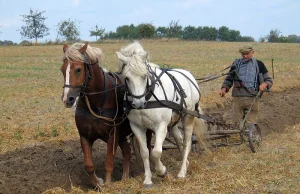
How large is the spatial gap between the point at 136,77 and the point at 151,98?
0.45 metres

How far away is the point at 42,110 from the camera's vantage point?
1325 cm

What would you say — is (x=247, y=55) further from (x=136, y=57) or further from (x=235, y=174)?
(x=136, y=57)

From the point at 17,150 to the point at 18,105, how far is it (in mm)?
5663

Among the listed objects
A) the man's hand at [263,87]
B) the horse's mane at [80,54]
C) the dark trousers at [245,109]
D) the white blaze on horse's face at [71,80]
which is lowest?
the dark trousers at [245,109]

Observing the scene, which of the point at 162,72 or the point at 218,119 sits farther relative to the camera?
the point at 218,119

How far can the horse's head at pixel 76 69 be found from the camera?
19.3 feet

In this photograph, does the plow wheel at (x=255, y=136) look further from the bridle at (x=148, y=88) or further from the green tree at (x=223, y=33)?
the green tree at (x=223, y=33)

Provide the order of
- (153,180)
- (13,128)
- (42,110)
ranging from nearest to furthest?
(153,180) < (13,128) < (42,110)

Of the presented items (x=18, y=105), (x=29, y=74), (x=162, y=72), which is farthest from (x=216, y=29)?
(x=162, y=72)

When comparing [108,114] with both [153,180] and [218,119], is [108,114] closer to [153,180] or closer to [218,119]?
[153,180]

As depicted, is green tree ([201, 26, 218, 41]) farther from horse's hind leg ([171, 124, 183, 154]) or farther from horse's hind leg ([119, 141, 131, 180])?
horse's hind leg ([119, 141, 131, 180])

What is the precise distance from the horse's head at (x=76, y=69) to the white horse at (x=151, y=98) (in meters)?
0.41

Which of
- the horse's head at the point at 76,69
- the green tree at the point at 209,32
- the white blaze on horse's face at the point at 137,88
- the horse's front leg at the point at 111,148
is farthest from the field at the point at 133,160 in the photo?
the green tree at the point at 209,32

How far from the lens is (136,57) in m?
6.32
